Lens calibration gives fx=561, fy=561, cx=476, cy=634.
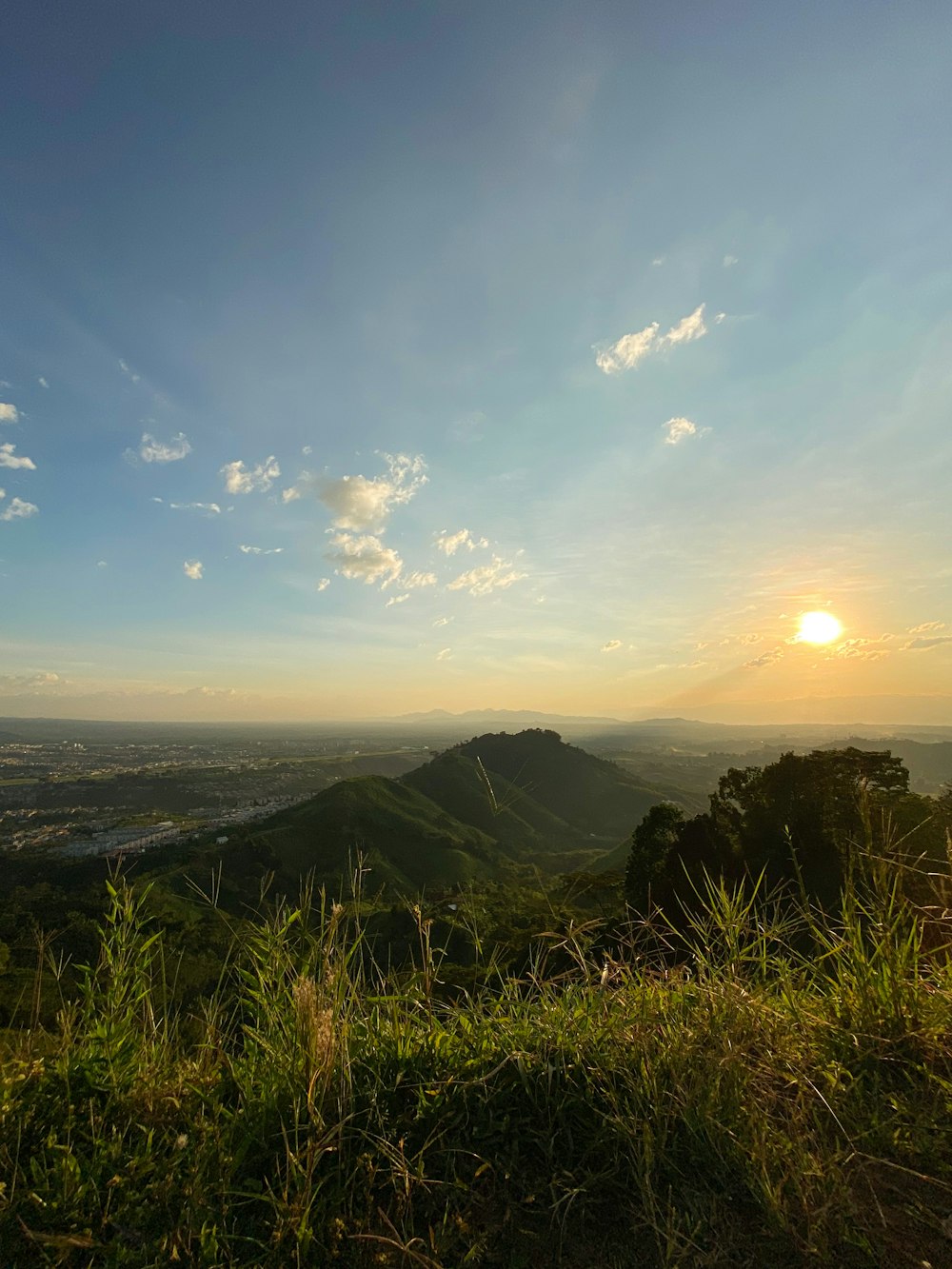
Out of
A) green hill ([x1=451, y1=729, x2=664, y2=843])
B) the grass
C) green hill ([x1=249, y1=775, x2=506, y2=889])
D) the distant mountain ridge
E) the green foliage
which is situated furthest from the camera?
green hill ([x1=451, y1=729, x2=664, y2=843])

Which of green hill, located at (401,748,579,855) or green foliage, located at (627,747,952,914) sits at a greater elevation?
green foliage, located at (627,747,952,914)

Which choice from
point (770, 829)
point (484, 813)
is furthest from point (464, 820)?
point (770, 829)

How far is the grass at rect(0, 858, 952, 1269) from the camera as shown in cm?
192

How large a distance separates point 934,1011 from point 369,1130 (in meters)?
2.77

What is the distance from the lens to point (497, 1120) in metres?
2.42

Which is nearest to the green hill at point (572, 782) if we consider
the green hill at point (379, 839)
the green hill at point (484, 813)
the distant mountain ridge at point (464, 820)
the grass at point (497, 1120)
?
the distant mountain ridge at point (464, 820)

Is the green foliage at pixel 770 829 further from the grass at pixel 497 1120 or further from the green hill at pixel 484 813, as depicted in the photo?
the green hill at pixel 484 813

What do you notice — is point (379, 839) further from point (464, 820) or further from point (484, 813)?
point (484, 813)

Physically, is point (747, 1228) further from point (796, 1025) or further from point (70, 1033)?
point (70, 1033)

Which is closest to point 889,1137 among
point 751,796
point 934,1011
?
point 934,1011

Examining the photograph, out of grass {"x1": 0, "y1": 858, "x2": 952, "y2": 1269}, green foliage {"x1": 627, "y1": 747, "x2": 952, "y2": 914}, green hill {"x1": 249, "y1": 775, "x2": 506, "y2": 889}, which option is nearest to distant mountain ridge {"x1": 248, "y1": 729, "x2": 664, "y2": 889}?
green hill {"x1": 249, "y1": 775, "x2": 506, "y2": 889}

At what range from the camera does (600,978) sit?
124 inches

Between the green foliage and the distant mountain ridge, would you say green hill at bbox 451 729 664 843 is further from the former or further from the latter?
the green foliage

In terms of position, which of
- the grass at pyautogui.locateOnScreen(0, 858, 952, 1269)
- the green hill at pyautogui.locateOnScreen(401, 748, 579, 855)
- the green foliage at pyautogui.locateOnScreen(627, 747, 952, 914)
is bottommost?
the green hill at pyautogui.locateOnScreen(401, 748, 579, 855)
